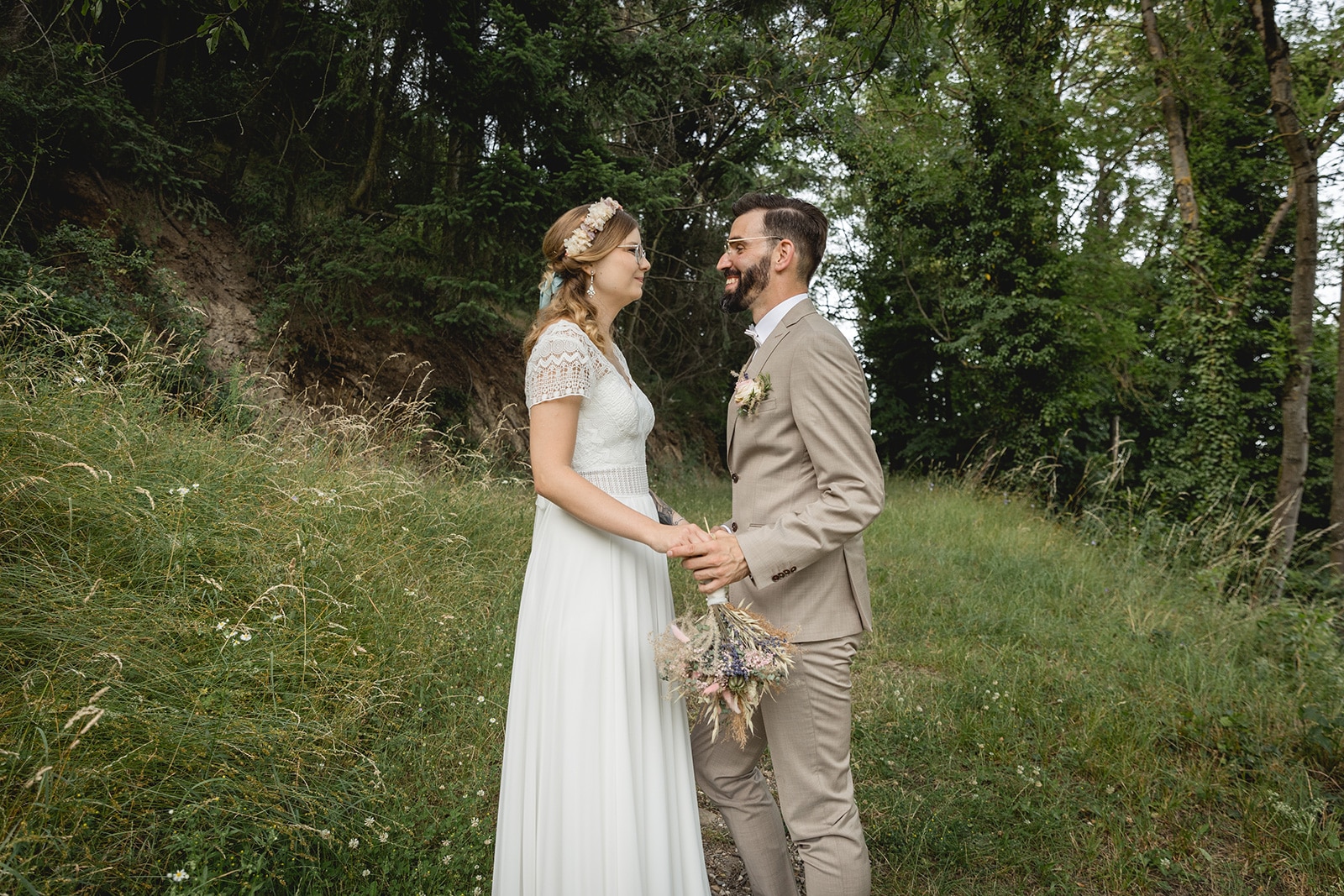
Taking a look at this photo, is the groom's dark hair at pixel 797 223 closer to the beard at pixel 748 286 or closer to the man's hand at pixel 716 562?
the beard at pixel 748 286

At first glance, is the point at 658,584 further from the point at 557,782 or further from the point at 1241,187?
the point at 1241,187

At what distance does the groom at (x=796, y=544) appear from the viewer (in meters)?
2.27

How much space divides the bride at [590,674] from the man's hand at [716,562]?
48 millimetres

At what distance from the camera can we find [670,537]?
7.70 ft

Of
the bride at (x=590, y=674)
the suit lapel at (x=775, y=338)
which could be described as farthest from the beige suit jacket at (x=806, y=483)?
the bride at (x=590, y=674)

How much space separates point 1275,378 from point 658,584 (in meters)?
12.2

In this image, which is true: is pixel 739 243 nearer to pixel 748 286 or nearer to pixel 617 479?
pixel 748 286

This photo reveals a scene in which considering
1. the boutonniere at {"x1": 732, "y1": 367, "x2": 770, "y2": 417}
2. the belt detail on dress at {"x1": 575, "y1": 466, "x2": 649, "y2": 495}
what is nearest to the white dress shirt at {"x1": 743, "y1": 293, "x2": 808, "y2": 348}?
the boutonniere at {"x1": 732, "y1": 367, "x2": 770, "y2": 417}

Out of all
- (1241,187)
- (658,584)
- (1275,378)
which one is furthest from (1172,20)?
(658,584)

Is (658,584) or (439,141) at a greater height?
(439,141)

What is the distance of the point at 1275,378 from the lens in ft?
36.6

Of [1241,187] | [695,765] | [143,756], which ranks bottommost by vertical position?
[143,756]

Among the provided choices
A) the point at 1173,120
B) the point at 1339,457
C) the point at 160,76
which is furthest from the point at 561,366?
the point at 1173,120

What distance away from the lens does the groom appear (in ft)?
7.46
